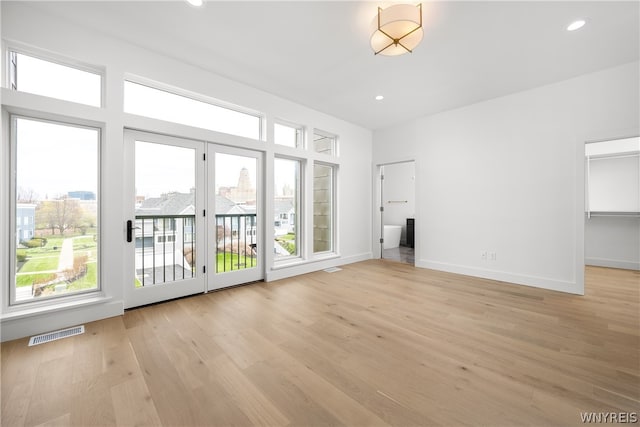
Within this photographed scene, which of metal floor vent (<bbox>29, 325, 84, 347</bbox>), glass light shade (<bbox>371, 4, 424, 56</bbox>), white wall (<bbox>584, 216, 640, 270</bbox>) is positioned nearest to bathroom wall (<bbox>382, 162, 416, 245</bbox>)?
white wall (<bbox>584, 216, 640, 270</bbox>)

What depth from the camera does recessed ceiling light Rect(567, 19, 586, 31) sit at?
2352mm

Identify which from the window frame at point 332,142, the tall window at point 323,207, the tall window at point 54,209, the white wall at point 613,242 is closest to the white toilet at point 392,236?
the tall window at point 323,207

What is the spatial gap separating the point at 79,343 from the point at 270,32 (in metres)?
3.34

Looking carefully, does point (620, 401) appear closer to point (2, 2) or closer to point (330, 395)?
point (330, 395)

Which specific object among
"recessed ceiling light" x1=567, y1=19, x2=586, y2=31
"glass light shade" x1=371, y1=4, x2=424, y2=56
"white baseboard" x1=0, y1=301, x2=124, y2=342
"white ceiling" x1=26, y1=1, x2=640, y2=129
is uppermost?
"white ceiling" x1=26, y1=1, x2=640, y2=129

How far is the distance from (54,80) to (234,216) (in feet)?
7.48

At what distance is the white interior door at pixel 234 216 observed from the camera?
11.3ft

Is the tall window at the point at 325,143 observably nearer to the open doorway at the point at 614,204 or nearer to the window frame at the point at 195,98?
the window frame at the point at 195,98

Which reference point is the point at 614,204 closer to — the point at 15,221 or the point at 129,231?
the point at 129,231

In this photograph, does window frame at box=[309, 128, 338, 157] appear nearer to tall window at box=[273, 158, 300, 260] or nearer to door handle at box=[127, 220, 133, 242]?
tall window at box=[273, 158, 300, 260]

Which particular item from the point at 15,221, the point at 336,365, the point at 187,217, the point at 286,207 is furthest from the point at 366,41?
the point at 15,221

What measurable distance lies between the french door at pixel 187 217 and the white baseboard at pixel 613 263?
6.27 meters

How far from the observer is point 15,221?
2.30 m

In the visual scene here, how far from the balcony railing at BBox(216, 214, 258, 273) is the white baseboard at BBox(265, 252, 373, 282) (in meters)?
0.36
